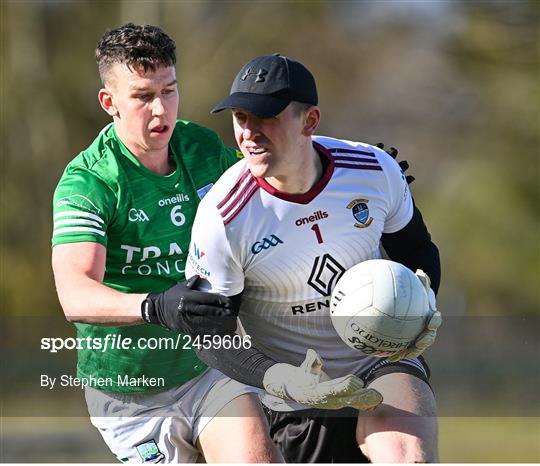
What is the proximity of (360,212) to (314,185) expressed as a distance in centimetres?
26

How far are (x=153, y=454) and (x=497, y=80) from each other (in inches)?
743

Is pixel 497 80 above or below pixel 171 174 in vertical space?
above

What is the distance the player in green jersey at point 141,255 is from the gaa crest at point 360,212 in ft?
2.54

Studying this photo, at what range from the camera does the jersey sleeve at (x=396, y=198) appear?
562cm

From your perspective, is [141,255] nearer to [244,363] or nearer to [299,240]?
[244,363]

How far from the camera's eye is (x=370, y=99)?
26.8 m

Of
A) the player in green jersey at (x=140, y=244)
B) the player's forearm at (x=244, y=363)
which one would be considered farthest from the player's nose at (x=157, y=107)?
the player's forearm at (x=244, y=363)

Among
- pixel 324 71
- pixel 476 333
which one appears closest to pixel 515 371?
pixel 476 333

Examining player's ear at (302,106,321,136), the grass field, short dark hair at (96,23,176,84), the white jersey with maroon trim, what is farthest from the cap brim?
the grass field

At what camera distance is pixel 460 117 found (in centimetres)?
2519

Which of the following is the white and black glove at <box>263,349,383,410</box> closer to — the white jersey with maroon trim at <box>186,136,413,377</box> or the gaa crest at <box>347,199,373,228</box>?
the white jersey with maroon trim at <box>186,136,413,377</box>

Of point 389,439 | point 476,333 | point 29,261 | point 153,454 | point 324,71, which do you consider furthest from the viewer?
point 324,71

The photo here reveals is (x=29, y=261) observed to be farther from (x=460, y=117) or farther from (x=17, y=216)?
(x=460, y=117)

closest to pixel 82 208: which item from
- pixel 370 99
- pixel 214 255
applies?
pixel 214 255
